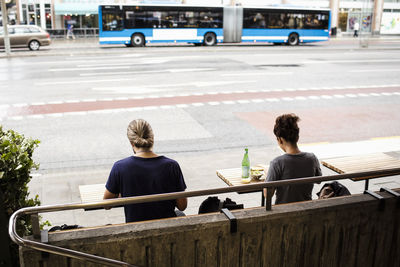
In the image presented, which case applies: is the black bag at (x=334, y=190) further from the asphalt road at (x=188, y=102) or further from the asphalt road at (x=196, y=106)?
the asphalt road at (x=188, y=102)

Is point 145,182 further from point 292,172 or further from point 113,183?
point 292,172

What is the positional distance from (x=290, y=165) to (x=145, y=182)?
153cm

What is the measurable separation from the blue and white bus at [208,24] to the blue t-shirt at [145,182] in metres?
27.8

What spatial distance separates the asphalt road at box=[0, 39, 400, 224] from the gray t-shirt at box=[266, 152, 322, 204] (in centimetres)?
293

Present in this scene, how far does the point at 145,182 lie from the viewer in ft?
12.4

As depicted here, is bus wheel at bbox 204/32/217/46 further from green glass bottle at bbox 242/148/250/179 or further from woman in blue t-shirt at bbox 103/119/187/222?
woman in blue t-shirt at bbox 103/119/187/222

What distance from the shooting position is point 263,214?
3.30 metres

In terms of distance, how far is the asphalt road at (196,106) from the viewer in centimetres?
899

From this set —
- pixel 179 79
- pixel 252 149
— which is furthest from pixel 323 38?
pixel 252 149

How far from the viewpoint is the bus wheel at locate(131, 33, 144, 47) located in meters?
31.1

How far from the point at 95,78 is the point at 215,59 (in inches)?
334

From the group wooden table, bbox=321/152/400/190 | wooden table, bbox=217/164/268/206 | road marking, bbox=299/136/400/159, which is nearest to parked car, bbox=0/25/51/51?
road marking, bbox=299/136/400/159

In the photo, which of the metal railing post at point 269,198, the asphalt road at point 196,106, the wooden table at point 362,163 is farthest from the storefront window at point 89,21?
the metal railing post at point 269,198

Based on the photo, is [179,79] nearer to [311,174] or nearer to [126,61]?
[126,61]
